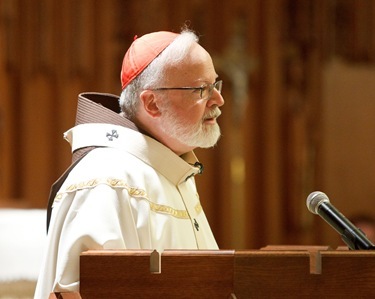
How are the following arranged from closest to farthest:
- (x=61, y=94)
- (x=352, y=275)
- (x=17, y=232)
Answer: (x=352, y=275) → (x=17, y=232) → (x=61, y=94)

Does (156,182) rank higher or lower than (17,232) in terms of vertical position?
higher

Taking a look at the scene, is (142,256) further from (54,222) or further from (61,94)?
(61,94)

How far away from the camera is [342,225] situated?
2.87 meters

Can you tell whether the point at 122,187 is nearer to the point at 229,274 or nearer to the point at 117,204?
the point at 117,204

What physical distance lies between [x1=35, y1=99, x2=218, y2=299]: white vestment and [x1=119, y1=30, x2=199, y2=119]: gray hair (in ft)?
0.51

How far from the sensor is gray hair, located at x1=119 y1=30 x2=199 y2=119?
3.36 metres

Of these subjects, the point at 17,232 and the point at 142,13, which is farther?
the point at 142,13

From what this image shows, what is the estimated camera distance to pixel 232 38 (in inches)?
311

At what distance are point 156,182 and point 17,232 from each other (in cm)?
167

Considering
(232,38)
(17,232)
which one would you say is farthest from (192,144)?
(232,38)

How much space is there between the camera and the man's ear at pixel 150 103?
3.35 m

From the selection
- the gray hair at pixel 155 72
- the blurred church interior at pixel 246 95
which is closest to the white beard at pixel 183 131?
the gray hair at pixel 155 72

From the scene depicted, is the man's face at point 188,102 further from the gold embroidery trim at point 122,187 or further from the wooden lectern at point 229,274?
the wooden lectern at point 229,274

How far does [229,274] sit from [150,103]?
90cm
